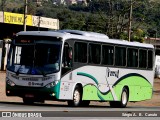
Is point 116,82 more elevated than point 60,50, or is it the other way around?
point 60,50

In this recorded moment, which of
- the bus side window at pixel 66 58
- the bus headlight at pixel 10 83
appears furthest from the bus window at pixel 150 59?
the bus headlight at pixel 10 83

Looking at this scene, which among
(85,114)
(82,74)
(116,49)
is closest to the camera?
(85,114)

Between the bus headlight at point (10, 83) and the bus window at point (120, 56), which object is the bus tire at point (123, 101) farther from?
the bus headlight at point (10, 83)

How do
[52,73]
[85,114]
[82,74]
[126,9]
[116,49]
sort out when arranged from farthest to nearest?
[126,9] → [116,49] → [82,74] → [52,73] → [85,114]

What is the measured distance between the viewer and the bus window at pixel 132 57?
103ft

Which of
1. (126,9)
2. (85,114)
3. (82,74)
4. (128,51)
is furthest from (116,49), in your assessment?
(126,9)

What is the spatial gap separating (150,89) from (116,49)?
497 cm

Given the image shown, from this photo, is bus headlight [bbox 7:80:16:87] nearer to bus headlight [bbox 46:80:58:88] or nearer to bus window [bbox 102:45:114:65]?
bus headlight [bbox 46:80:58:88]

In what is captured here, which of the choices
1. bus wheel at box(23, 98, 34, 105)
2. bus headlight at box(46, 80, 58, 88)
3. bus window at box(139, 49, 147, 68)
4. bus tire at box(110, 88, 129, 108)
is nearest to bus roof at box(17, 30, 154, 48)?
bus window at box(139, 49, 147, 68)

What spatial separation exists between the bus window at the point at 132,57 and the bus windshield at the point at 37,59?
20.6ft

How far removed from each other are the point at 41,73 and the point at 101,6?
47.7m

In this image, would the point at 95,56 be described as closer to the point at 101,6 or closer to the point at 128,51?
the point at 128,51

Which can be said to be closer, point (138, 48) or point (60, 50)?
point (60, 50)

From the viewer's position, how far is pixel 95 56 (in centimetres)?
2858
